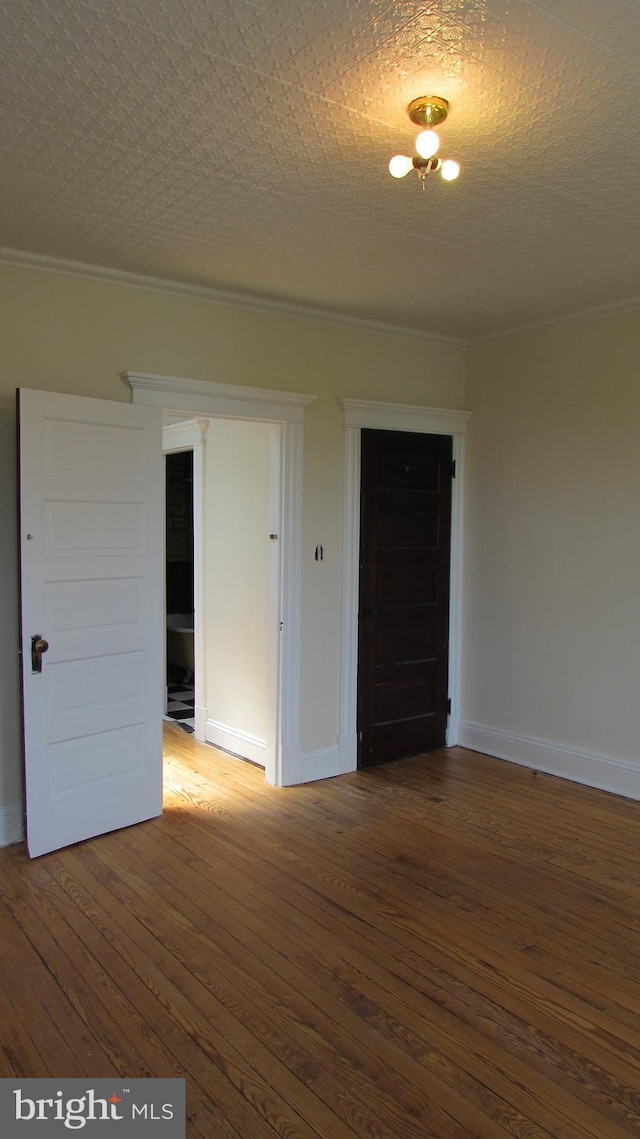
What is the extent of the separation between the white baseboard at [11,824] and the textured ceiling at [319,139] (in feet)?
8.35

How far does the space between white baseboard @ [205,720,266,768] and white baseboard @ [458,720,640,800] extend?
1438 millimetres

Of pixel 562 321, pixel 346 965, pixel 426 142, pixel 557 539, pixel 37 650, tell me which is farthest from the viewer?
pixel 557 539

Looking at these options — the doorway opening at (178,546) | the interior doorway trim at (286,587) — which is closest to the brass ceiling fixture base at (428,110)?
the interior doorway trim at (286,587)

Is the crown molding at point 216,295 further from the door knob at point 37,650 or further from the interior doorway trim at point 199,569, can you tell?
the door knob at point 37,650

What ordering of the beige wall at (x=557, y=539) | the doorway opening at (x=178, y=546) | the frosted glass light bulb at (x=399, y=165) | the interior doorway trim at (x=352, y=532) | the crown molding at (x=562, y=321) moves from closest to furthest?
1. the frosted glass light bulb at (x=399, y=165)
2. the crown molding at (x=562, y=321)
3. the beige wall at (x=557, y=539)
4. the interior doorway trim at (x=352, y=532)
5. the doorway opening at (x=178, y=546)

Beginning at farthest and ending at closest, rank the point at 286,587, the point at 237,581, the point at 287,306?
1. the point at 237,581
2. the point at 286,587
3. the point at 287,306

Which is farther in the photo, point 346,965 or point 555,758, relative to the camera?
point 555,758

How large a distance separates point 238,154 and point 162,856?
113 inches

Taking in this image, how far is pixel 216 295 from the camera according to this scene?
3.99 m

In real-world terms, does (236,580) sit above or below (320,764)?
above

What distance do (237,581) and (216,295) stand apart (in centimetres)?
175

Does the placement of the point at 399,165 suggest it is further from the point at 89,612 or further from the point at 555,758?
the point at 555,758

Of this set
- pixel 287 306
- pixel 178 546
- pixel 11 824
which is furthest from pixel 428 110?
pixel 178 546

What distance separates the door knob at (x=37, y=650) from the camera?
11.0 feet
